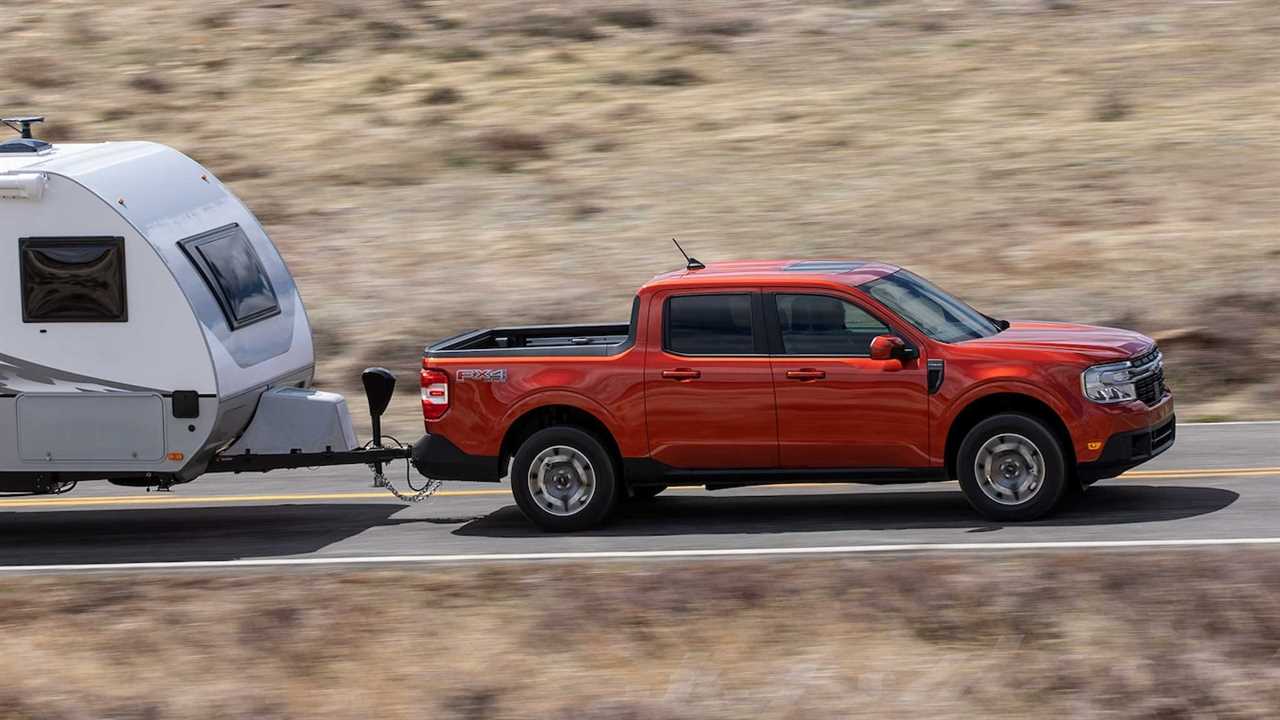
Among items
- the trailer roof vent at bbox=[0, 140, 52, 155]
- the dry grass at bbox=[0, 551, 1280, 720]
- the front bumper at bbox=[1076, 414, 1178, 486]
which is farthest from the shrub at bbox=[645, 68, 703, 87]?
the dry grass at bbox=[0, 551, 1280, 720]

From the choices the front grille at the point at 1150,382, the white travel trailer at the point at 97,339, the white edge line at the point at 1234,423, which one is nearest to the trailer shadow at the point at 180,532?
the white travel trailer at the point at 97,339

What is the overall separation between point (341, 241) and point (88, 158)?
460 inches

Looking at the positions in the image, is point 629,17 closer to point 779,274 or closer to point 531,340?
point 531,340

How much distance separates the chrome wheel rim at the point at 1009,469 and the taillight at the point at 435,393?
3.82 metres

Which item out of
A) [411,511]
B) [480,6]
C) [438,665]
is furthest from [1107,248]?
[480,6]

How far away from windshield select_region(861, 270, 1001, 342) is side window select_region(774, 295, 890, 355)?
216mm

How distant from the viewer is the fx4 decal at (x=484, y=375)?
12461 millimetres

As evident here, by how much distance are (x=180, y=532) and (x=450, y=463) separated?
2.46 meters

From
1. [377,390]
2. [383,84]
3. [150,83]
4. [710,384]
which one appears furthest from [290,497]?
[150,83]

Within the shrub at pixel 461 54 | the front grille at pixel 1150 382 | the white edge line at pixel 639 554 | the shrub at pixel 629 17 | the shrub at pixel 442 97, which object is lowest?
the white edge line at pixel 639 554

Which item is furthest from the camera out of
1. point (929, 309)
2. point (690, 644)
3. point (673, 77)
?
point (673, 77)

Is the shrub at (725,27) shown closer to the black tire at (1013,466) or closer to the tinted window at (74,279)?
the tinted window at (74,279)

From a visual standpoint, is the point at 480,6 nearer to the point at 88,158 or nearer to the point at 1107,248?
the point at 1107,248

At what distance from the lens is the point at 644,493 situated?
13.5 m
